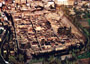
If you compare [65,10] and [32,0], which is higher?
[32,0]

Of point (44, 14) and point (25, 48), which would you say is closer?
point (25, 48)

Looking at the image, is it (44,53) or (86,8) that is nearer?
(44,53)

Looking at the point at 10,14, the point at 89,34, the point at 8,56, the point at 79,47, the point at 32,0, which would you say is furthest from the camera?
the point at 32,0

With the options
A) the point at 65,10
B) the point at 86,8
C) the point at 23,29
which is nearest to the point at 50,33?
the point at 23,29

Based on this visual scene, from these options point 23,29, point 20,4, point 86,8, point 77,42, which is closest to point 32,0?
point 20,4

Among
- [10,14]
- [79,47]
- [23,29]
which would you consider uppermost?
[10,14]

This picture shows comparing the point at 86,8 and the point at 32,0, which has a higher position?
the point at 32,0

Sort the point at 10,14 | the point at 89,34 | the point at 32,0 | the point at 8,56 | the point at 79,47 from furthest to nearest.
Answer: the point at 32,0, the point at 10,14, the point at 89,34, the point at 79,47, the point at 8,56

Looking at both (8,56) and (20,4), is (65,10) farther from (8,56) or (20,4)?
(8,56)

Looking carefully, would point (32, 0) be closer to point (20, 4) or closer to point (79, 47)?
point (20, 4)
